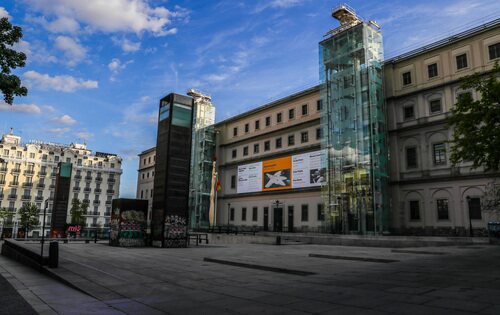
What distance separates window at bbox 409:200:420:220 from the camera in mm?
39388

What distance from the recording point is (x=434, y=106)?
39.7 m

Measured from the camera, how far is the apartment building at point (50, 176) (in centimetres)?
8340

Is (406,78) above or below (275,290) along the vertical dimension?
above

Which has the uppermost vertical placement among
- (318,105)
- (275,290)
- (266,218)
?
(318,105)

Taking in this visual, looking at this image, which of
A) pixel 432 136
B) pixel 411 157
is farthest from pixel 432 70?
pixel 411 157

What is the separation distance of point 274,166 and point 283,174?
2.33m

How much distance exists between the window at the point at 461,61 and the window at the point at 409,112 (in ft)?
20.3

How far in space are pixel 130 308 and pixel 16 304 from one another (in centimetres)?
278

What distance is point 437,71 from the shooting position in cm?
3956

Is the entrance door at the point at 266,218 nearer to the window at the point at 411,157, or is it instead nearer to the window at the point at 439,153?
the window at the point at 411,157

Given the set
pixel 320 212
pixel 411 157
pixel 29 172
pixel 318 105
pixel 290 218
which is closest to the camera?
pixel 411 157

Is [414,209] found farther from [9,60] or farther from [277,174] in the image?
[9,60]

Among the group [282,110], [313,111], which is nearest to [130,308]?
[313,111]

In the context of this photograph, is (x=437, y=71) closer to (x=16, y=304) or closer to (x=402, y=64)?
(x=402, y=64)
